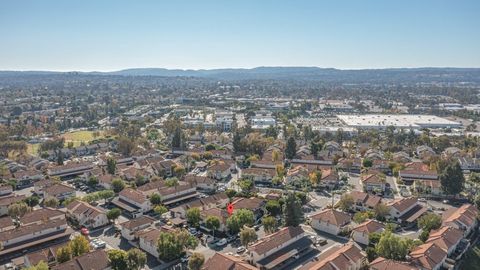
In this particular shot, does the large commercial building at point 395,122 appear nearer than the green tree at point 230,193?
No

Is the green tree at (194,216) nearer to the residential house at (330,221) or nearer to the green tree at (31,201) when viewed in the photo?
the residential house at (330,221)

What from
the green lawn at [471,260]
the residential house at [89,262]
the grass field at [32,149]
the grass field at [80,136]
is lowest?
the grass field at [80,136]

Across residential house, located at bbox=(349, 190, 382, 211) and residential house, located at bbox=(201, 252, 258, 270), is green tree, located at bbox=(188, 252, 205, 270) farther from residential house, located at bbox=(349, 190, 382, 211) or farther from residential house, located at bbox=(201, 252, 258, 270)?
residential house, located at bbox=(349, 190, 382, 211)

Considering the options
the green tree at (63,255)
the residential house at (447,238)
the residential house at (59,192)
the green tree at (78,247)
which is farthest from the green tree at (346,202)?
the residential house at (59,192)

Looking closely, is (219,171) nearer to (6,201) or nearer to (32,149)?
(6,201)

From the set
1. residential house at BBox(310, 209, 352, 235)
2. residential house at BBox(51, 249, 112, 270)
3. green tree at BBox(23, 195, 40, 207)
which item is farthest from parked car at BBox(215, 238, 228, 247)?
green tree at BBox(23, 195, 40, 207)

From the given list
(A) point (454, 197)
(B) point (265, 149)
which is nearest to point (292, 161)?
(B) point (265, 149)
